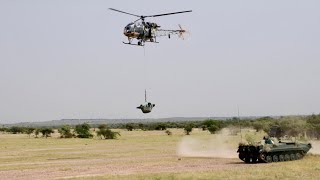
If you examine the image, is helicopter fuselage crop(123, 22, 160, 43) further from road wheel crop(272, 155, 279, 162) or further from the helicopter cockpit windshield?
road wheel crop(272, 155, 279, 162)

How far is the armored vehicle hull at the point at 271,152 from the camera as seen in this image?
3681 cm

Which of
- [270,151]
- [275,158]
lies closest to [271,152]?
[270,151]

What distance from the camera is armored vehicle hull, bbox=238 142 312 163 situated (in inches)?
1449

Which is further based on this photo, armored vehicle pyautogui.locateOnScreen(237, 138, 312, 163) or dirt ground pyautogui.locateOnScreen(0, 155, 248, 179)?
armored vehicle pyautogui.locateOnScreen(237, 138, 312, 163)

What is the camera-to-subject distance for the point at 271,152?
37000 millimetres

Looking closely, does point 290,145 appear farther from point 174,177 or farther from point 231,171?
point 174,177

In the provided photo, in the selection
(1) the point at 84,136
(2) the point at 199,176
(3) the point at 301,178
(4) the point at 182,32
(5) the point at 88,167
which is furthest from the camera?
(1) the point at 84,136

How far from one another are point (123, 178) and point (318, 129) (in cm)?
5062

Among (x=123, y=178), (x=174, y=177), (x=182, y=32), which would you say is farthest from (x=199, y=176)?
(x=182, y=32)

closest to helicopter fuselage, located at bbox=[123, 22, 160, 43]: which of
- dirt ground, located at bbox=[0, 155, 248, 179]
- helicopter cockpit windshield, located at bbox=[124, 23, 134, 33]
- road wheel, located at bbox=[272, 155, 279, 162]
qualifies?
helicopter cockpit windshield, located at bbox=[124, 23, 134, 33]

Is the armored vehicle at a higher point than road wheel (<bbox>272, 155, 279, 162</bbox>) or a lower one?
higher

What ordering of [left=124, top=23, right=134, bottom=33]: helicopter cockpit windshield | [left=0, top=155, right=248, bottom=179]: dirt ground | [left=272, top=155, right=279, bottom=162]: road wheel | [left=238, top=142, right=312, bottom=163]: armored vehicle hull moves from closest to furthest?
[left=0, top=155, right=248, bottom=179]: dirt ground
[left=238, top=142, right=312, bottom=163]: armored vehicle hull
[left=272, top=155, right=279, bottom=162]: road wheel
[left=124, top=23, right=134, bottom=33]: helicopter cockpit windshield

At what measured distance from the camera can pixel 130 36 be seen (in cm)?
4288

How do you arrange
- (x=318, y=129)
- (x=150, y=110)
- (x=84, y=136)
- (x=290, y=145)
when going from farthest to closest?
1. (x=84, y=136)
2. (x=318, y=129)
3. (x=150, y=110)
4. (x=290, y=145)
